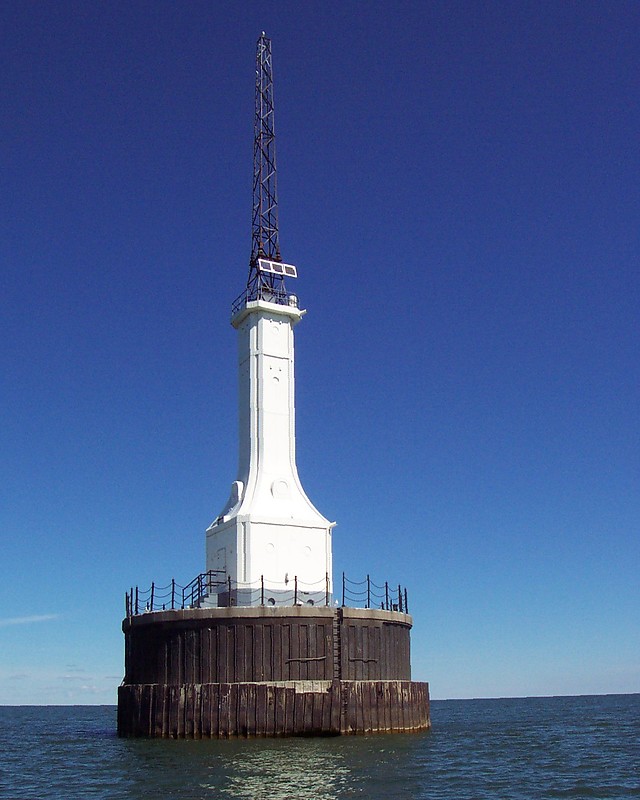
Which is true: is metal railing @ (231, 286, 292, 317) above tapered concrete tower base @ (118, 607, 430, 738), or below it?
above

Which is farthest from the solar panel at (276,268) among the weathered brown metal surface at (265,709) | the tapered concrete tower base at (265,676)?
the weathered brown metal surface at (265,709)

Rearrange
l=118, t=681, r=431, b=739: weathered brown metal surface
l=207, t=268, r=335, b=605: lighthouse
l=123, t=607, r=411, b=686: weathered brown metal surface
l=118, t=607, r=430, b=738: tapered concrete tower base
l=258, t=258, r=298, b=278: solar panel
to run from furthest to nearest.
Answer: l=258, t=258, r=298, b=278: solar panel
l=207, t=268, r=335, b=605: lighthouse
l=123, t=607, r=411, b=686: weathered brown metal surface
l=118, t=607, r=430, b=738: tapered concrete tower base
l=118, t=681, r=431, b=739: weathered brown metal surface

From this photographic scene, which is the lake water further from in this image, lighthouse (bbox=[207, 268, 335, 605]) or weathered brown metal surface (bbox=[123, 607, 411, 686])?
lighthouse (bbox=[207, 268, 335, 605])

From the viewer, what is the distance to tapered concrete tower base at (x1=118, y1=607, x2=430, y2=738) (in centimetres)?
3375

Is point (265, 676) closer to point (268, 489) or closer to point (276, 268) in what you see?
point (268, 489)

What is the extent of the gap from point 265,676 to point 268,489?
367 inches

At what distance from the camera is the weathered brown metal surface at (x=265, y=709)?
110 feet

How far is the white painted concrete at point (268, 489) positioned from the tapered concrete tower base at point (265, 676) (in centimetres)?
465

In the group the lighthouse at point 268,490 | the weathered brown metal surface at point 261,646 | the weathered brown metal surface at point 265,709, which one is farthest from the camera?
the lighthouse at point 268,490

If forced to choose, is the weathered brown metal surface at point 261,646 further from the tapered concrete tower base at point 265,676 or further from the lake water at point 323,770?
the lake water at point 323,770

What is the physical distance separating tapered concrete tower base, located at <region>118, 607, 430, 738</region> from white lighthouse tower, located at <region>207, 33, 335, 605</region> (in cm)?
241

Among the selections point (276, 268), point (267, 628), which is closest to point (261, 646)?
point (267, 628)

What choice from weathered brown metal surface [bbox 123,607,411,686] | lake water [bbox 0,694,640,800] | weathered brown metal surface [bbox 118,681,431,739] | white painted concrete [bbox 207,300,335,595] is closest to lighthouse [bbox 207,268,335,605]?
white painted concrete [bbox 207,300,335,595]

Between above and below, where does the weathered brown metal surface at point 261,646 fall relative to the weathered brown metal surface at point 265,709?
above
